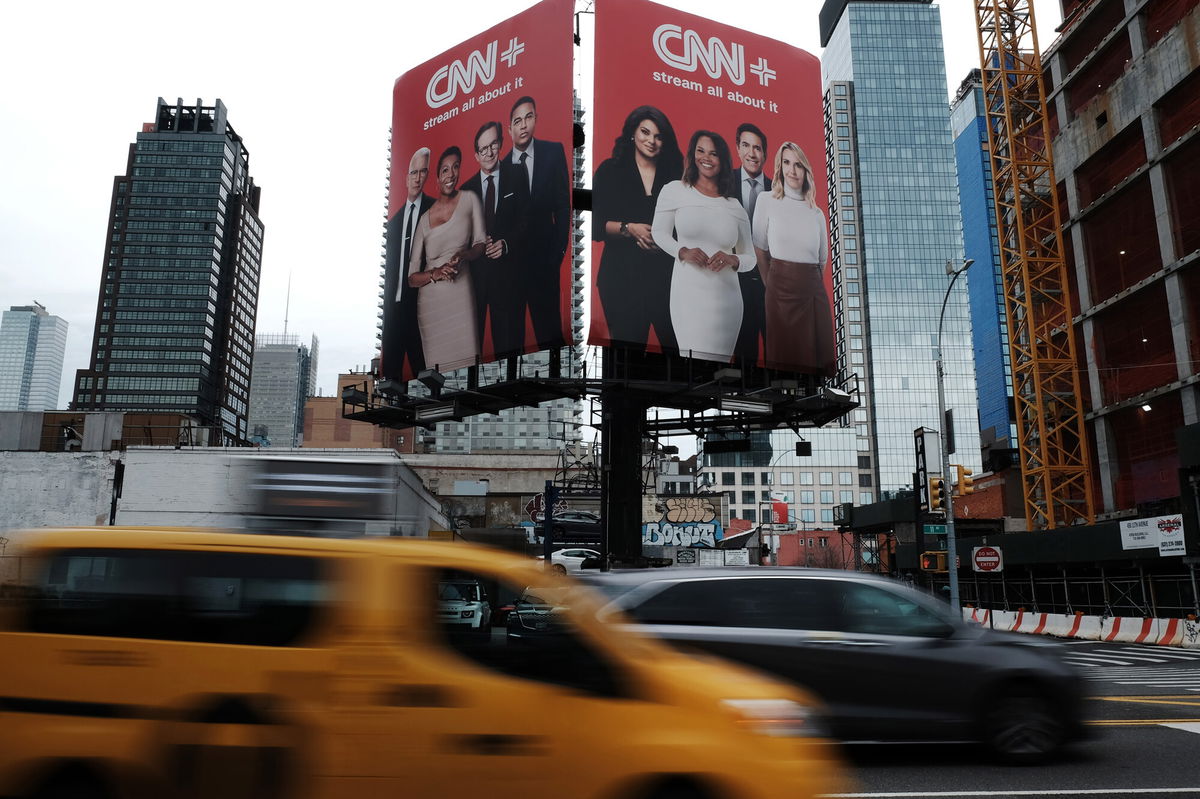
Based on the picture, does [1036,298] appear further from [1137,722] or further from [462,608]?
[462,608]

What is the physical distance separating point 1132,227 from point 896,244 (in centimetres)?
10725

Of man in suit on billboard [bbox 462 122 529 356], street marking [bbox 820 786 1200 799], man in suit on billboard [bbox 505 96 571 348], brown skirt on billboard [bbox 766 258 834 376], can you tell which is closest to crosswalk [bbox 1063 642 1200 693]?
street marking [bbox 820 786 1200 799]

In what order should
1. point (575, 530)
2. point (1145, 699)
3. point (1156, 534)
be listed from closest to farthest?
point (1145, 699) < point (1156, 534) < point (575, 530)

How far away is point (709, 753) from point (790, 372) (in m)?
35.9

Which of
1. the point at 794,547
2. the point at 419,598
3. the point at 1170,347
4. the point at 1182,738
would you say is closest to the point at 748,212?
the point at 1170,347

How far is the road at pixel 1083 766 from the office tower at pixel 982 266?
132 meters

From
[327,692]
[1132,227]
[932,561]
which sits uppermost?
[1132,227]

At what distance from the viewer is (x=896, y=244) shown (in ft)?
480

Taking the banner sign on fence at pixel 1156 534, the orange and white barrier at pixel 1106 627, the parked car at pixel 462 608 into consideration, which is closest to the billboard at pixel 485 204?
the orange and white barrier at pixel 1106 627

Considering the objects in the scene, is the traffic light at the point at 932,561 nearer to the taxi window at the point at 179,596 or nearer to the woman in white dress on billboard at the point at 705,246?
the woman in white dress on billboard at the point at 705,246

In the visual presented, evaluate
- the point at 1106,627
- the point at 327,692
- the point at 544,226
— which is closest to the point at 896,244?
the point at 544,226

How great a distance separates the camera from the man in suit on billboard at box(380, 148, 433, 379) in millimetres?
39875

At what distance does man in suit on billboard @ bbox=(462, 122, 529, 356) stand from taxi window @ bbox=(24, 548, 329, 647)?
104 ft

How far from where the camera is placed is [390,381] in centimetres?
4028
